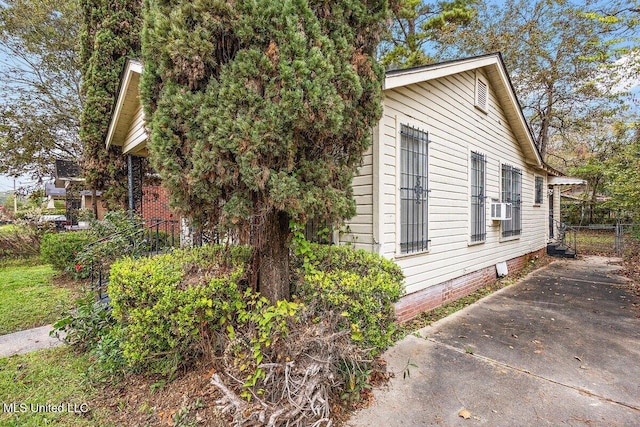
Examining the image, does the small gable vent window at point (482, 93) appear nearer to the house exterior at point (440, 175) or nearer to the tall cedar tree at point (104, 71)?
the house exterior at point (440, 175)

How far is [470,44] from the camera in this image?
46.1 ft

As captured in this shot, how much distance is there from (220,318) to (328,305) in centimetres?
99

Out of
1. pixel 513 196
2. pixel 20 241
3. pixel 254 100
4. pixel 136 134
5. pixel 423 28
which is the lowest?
pixel 20 241

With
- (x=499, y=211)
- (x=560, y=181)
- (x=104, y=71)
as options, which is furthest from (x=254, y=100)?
(x=560, y=181)

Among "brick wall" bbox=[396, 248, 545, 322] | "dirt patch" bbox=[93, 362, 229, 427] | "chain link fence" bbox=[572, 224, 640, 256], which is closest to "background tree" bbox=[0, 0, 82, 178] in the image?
"dirt patch" bbox=[93, 362, 229, 427]

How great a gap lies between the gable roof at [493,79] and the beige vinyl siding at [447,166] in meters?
0.19

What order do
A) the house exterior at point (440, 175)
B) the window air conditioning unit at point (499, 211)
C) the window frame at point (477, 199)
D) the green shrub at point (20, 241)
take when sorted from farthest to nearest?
the green shrub at point (20, 241) < the window air conditioning unit at point (499, 211) < the window frame at point (477, 199) < the house exterior at point (440, 175)

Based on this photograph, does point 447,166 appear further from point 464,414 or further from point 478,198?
point 464,414

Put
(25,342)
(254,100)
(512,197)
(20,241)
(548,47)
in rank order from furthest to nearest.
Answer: (548,47), (20,241), (512,197), (25,342), (254,100)

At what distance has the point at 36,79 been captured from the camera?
37.2 ft

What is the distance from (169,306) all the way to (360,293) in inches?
65.0

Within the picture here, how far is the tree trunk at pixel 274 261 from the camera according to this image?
3012 mm

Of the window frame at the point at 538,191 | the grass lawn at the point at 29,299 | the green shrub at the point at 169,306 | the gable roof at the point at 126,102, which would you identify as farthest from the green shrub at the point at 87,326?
the window frame at the point at 538,191

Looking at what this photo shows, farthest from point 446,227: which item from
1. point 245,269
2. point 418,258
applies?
point 245,269
